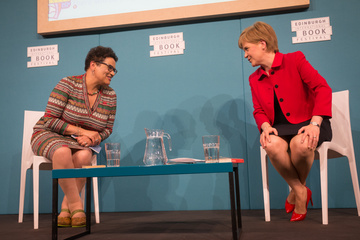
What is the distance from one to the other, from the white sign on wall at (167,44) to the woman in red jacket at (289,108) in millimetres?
890

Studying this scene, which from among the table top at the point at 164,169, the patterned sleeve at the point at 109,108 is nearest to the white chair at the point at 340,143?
the table top at the point at 164,169

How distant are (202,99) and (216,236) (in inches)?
58.8

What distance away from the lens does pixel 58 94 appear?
2.37 metres

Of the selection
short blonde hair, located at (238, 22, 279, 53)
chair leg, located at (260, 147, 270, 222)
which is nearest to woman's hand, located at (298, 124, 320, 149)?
chair leg, located at (260, 147, 270, 222)

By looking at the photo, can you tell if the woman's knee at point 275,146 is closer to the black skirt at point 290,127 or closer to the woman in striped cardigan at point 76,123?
the black skirt at point 290,127

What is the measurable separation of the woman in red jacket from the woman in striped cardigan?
1.05m

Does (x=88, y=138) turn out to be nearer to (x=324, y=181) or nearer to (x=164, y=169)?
(x=164, y=169)

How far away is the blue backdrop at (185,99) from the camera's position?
2857 millimetres

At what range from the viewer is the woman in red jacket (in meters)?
2.04

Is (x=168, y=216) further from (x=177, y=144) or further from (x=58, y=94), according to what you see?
(x=58, y=94)

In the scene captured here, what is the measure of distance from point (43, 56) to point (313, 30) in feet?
7.99

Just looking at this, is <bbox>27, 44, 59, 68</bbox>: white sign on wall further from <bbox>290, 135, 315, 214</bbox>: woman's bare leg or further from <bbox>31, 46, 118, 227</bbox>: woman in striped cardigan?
<bbox>290, 135, 315, 214</bbox>: woman's bare leg

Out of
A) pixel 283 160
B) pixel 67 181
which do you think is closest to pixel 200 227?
pixel 283 160

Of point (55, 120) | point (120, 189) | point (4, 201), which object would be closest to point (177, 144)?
point (120, 189)
